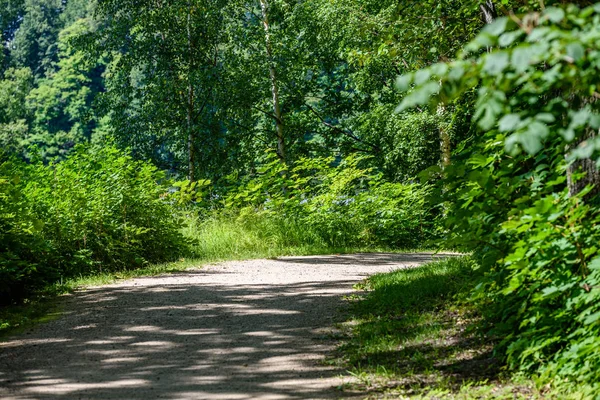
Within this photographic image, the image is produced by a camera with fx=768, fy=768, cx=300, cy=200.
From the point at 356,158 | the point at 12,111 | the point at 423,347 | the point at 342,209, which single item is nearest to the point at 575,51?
the point at 423,347

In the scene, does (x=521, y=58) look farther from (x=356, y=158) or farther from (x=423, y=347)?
(x=356, y=158)

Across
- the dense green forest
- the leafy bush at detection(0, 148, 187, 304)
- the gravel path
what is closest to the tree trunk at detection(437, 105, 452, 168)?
the dense green forest

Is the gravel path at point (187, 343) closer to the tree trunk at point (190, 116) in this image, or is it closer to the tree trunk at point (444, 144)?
the tree trunk at point (444, 144)

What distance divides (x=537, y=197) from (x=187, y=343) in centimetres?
320

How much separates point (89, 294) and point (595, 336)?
6.65m

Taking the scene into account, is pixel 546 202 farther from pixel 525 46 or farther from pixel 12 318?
pixel 12 318

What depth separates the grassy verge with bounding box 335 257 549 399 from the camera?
4.94 m

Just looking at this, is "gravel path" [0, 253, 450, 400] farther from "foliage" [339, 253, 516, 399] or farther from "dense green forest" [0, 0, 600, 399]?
"dense green forest" [0, 0, 600, 399]

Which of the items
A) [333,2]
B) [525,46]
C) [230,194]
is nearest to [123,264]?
[230,194]

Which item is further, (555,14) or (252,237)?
(252,237)

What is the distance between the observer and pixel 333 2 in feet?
67.9

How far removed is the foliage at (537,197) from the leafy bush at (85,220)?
5815 mm

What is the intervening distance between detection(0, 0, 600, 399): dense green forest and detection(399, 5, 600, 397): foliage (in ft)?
0.05

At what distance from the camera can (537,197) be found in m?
5.35
